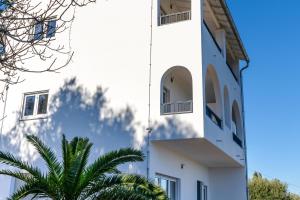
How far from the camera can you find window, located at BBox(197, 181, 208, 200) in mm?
17859

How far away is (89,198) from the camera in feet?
35.0

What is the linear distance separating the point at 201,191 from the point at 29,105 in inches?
360

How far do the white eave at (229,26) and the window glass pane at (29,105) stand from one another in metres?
9.21

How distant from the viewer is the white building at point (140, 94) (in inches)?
529

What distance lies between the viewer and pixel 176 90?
56.7 ft

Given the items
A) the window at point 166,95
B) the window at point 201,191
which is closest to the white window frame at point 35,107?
the window at point 166,95

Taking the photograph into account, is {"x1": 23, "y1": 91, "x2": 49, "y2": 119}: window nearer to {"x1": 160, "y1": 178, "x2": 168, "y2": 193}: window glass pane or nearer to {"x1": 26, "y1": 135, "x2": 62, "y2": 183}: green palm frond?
{"x1": 26, "y1": 135, "x2": 62, "y2": 183}: green palm frond

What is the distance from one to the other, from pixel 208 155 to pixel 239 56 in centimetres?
900

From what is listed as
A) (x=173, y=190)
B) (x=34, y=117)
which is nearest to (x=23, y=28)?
(x=34, y=117)

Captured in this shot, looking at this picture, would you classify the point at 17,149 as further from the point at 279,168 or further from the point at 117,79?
the point at 279,168

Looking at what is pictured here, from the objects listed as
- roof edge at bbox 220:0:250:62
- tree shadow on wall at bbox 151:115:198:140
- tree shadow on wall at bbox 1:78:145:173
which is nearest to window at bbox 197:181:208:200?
tree shadow on wall at bbox 1:78:145:173

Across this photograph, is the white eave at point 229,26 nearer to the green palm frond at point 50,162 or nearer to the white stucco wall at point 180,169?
the white stucco wall at point 180,169

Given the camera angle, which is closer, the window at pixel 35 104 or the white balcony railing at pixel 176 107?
the white balcony railing at pixel 176 107

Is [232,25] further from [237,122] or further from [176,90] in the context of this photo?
[237,122]
